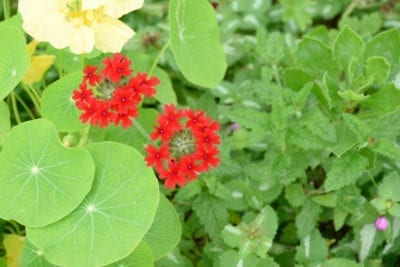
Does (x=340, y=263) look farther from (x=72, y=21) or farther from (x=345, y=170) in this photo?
(x=72, y=21)

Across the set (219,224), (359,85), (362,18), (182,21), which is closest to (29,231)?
(219,224)

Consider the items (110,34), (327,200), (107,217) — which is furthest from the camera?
(327,200)

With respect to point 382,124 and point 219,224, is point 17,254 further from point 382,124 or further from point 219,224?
point 382,124

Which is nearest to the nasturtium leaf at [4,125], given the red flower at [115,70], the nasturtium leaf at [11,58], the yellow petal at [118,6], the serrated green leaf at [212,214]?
the nasturtium leaf at [11,58]

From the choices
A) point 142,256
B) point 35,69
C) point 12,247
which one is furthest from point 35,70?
point 142,256

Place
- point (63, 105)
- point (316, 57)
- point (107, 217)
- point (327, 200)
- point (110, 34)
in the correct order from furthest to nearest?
point (327, 200)
point (316, 57)
point (63, 105)
point (110, 34)
point (107, 217)

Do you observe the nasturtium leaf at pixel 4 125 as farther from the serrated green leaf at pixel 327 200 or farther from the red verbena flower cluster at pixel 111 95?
the serrated green leaf at pixel 327 200

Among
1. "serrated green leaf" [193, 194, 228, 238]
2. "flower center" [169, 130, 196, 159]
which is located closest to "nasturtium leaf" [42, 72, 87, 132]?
"flower center" [169, 130, 196, 159]
